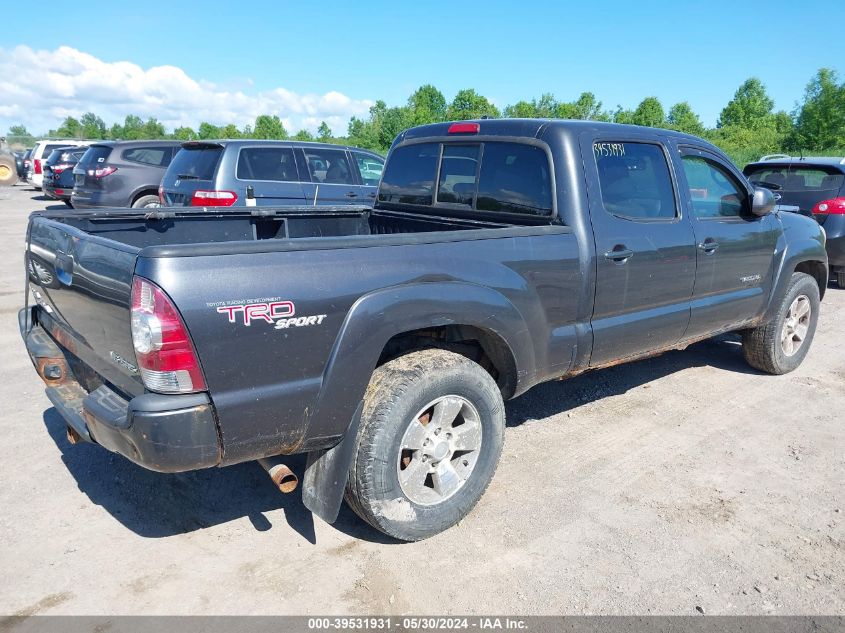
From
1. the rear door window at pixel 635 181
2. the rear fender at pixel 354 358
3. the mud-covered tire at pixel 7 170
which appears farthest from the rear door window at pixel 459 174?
the mud-covered tire at pixel 7 170

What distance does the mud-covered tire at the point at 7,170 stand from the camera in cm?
2750

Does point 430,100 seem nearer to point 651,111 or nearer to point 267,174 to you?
point 651,111

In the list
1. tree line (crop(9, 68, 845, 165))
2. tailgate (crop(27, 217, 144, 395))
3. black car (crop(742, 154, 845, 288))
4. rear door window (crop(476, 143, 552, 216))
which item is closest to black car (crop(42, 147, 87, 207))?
tailgate (crop(27, 217, 144, 395))

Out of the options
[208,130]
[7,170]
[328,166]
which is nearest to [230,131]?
[208,130]

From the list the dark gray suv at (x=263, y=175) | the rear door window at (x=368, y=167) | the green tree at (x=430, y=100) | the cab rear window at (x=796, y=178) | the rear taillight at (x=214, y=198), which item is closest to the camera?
the rear taillight at (x=214, y=198)

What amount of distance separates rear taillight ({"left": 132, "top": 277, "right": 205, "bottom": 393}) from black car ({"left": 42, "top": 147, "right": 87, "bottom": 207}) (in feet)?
49.4

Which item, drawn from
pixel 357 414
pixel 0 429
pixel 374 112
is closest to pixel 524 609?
pixel 357 414

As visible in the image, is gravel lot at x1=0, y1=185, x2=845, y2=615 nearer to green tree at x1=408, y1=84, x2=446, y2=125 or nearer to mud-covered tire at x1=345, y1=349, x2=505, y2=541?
mud-covered tire at x1=345, y1=349, x2=505, y2=541

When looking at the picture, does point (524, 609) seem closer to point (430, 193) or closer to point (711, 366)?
point (430, 193)

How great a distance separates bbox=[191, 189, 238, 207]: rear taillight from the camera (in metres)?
8.09

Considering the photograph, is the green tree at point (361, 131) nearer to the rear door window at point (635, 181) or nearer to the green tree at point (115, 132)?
the green tree at point (115, 132)

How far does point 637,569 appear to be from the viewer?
2.96 meters

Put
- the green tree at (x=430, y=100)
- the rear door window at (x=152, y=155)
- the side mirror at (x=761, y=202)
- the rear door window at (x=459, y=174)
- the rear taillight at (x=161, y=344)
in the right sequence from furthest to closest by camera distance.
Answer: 1. the green tree at (x=430, y=100)
2. the rear door window at (x=152, y=155)
3. the side mirror at (x=761, y=202)
4. the rear door window at (x=459, y=174)
5. the rear taillight at (x=161, y=344)

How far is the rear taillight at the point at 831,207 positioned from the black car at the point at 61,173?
49.3 feet
